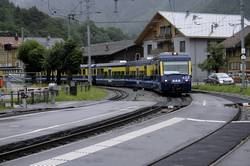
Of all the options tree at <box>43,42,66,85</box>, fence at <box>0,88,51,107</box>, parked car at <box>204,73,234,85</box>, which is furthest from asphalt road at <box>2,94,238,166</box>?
parked car at <box>204,73,234,85</box>

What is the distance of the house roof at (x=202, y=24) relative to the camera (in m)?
86.7

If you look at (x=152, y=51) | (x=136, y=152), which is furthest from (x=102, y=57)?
(x=136, y=152)

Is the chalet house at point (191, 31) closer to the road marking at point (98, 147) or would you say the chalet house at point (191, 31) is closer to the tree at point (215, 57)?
the tree at point (215, 57)

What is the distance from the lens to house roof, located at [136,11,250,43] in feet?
284

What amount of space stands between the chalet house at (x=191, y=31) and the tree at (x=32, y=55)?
23.9m

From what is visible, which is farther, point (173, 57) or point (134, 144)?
point (173, 57)

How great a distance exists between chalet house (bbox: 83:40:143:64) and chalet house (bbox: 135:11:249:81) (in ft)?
17.4

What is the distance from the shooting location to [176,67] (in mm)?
39938

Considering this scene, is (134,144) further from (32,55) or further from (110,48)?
(110,48)

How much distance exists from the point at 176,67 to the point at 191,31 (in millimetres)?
47615

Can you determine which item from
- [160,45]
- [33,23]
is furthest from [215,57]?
[33,23]

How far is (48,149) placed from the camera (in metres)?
14.2

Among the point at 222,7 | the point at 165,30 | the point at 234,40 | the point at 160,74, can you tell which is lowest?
the point at 160,74

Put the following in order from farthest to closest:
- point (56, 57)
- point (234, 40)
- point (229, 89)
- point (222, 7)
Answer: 1. point (222, 7)
2. point (234, 40)
3. point (56, 57)
4. point (229, 89)
